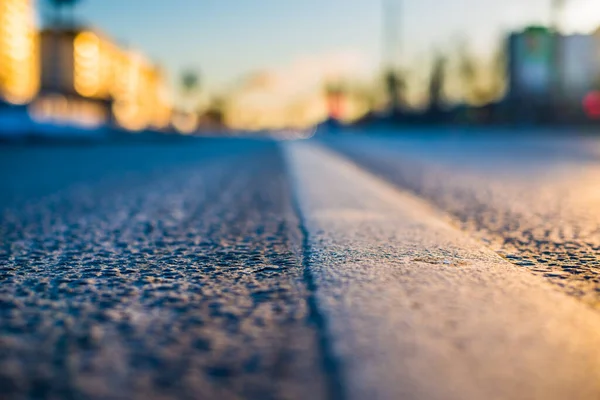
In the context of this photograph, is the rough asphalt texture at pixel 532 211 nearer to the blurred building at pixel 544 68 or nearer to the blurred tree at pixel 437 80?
the blurred building at pixel 544 68

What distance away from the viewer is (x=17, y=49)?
7838 centimetres

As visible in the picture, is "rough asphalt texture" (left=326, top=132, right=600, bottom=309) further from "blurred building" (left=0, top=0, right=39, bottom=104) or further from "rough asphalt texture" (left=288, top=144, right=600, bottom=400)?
"blurred building" (left=0, top=0, right=39, bottom=104)

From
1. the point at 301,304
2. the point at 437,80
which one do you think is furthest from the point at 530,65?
the point at 301,304

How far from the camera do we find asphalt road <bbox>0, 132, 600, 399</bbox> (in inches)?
45.7

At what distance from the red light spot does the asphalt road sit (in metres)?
32.5

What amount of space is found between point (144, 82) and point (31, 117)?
12504 centimetres

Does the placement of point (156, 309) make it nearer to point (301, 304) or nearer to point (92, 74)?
point (301, 304)

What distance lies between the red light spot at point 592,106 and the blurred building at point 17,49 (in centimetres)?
6198

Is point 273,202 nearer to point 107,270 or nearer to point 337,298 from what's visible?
point 107,270

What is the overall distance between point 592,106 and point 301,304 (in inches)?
1497

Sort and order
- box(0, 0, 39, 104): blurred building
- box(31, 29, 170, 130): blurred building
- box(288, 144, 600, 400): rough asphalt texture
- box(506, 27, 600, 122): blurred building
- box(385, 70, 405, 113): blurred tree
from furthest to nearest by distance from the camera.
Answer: box(31, 29, 170, 130): blurred building
box(0, 0, 39, 104): blurred building
box(385, 70, 405, 113): blurred tree
box(506, 27, 600, 122): blurred building
box(288, 144, 600, 400): rough asphalt texture

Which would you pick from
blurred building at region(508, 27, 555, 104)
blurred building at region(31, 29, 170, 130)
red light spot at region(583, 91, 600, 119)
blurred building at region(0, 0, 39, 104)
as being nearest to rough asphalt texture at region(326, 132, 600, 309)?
red light spot at region(583, 91, 600, 119)

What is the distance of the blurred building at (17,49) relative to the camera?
74500 millimetres

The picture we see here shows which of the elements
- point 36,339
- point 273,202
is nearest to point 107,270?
point 36,339
